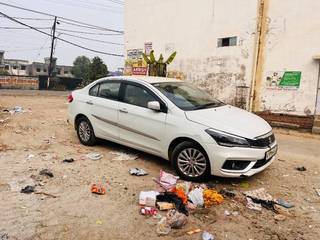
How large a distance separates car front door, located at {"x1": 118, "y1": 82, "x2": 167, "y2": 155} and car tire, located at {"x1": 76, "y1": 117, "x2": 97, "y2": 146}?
1.06m

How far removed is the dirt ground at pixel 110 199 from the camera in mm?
3818

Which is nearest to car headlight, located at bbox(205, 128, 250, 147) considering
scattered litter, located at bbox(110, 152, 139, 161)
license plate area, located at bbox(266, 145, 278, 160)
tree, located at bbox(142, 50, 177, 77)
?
license plate area, located at bbox(266, 145, 278, 160)

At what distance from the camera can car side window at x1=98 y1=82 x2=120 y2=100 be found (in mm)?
6746

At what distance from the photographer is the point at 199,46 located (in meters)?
15.2

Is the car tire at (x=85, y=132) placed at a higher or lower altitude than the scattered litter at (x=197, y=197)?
higher

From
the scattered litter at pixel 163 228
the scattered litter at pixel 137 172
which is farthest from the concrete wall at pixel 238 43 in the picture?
the scattered litter at pixel 163 228

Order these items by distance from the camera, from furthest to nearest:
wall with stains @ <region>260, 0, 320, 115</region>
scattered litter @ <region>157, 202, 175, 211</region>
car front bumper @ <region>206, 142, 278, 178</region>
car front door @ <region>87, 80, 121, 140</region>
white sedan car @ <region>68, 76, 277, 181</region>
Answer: wall with stains @ <region>260, 0, 320, 115</region>
car front door @ <region>87, 80, 121, 140</region>
white sedan car @ <region>68, 76, 277, 181</region>
car front bumper @ <region>206, 142, 278, 178</region>
scattered litter @ <region>157, 202, 175, 211</region>

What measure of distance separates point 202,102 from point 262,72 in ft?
25.2

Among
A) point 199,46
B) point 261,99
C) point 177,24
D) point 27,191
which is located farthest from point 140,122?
point 177,24

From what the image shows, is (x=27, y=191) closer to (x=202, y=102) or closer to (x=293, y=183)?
(x=202, y=102)

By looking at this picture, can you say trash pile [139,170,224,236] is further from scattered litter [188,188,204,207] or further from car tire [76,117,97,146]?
car tire [76,117,97,146]

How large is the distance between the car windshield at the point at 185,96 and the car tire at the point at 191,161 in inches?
28.6

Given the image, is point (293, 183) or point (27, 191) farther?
point (293, 183)

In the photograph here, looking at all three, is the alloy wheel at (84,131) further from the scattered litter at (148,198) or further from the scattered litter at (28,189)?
the scattered litter at (148,198)
